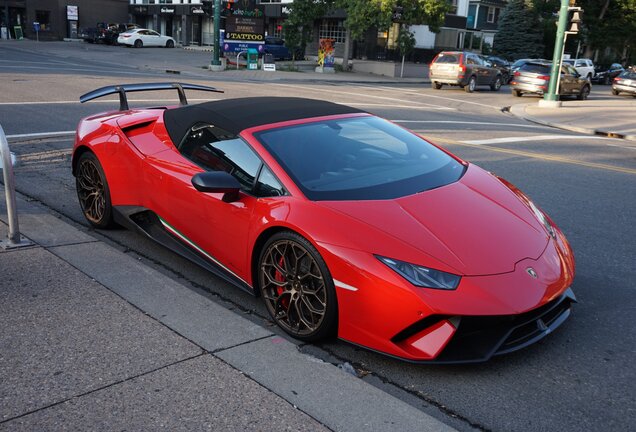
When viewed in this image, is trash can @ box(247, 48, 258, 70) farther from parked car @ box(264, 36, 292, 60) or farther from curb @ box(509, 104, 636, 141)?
curb @ box(509, 104, 636, 141)

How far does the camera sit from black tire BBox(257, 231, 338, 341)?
3.47m

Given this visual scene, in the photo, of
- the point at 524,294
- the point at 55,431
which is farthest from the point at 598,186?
the point at 55,431

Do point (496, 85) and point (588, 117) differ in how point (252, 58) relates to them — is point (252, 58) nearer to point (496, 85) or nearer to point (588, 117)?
point (496, 85)

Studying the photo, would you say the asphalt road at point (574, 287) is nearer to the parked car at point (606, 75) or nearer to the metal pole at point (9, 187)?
the metal pole at point (9, 187)

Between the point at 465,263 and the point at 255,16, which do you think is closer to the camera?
the point at 465,263

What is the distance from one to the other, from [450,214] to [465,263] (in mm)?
510

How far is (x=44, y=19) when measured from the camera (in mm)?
59125

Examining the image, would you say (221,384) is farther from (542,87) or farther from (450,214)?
(542,87)

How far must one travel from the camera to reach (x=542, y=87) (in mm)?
25625

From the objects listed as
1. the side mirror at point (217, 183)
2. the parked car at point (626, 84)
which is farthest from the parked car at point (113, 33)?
the side mirror at point (217, 183)

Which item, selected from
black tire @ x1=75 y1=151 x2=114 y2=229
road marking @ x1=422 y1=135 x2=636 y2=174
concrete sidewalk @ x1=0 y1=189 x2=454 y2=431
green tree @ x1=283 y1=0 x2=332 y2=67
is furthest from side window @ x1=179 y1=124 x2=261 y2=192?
green tree @ x1=283 y1=0 x2=332 y2=67

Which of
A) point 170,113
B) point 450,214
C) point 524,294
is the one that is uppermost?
point 170,113

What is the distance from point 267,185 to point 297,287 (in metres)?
0.73

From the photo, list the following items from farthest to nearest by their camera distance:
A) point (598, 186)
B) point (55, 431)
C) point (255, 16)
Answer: point (255, 16) < point (598, 186) < point (55, 431)
